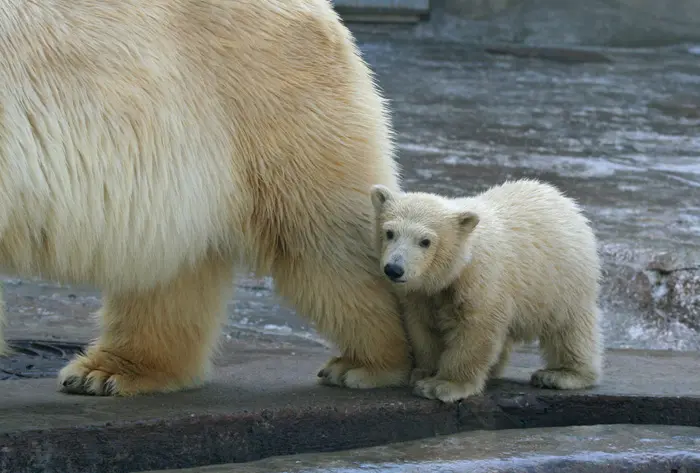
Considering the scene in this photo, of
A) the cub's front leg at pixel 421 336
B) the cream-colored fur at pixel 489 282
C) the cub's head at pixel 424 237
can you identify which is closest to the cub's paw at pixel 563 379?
the cream-colored fur at pixel 489 282

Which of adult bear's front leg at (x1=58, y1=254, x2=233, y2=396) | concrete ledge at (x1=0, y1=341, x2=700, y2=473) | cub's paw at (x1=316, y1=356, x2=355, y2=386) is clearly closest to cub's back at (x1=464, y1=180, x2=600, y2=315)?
concrete ledge at (x1=0, y1=341, x2=700, y2=473)

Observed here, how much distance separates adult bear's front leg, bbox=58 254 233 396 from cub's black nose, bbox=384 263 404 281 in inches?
30.7

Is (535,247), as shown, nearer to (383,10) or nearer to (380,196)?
(380,196)

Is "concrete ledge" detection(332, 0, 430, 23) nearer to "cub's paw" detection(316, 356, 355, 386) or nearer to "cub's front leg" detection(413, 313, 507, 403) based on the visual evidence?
"cub's paw" detection(316, 356, 355, 386)

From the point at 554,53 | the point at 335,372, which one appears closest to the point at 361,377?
the point at 335,372

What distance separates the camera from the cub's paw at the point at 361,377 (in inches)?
158

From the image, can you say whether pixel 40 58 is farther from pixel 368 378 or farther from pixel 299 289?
pixel 368 378

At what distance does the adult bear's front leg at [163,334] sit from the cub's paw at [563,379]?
112 cm

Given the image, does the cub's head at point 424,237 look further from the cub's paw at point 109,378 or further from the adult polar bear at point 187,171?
the cub's paw at point 109,378

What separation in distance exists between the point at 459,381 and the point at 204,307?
3.14 ft

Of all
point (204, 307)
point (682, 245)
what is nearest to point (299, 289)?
point (204, 307)

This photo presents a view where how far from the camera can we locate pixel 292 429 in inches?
147

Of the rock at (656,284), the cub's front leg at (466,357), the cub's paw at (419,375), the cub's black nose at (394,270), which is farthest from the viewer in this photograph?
the rock at (656,284)

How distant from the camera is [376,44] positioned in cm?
1345
